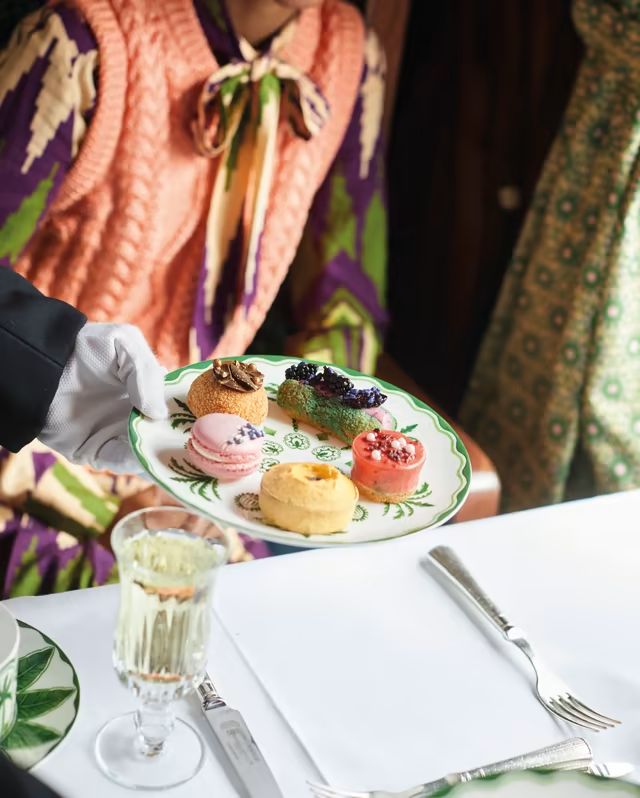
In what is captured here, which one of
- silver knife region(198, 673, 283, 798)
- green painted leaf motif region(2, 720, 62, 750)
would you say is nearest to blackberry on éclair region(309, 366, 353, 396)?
silver knife region(198, 673, 283, 798)

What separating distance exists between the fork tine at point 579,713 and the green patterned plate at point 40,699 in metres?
0.47

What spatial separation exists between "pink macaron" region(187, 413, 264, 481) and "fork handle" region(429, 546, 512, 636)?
25 centimetres

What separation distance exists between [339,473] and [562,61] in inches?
61.5

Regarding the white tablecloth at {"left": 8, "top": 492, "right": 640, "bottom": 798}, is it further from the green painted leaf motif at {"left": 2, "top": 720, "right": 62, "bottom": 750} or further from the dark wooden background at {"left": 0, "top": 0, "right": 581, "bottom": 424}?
the dark wooden background at {"left": 0, "top": 0, "right": 581, "bottom": 424}

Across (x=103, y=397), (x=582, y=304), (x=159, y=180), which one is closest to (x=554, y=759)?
(x=103, y=397)

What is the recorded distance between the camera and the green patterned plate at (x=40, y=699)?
844 millimetres

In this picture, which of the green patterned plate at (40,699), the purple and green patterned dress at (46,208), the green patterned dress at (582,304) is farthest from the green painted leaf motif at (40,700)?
the green patterned dress at (582,304)

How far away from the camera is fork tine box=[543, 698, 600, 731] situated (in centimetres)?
95

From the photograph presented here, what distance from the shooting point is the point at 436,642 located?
1060 mm

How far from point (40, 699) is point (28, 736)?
43 mm

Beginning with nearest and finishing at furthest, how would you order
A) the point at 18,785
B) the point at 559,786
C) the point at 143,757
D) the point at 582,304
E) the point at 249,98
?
the point at 18,785
the point at 559,786
the point at 143,757
the point at 249,98
the point at 582,304

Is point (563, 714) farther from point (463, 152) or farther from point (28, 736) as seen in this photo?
point (463, 152)

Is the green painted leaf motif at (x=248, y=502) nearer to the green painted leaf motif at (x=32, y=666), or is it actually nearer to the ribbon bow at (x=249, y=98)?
the green painted leaf motif at (x=32, y=666)

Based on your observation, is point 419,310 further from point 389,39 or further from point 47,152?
point 47,152
